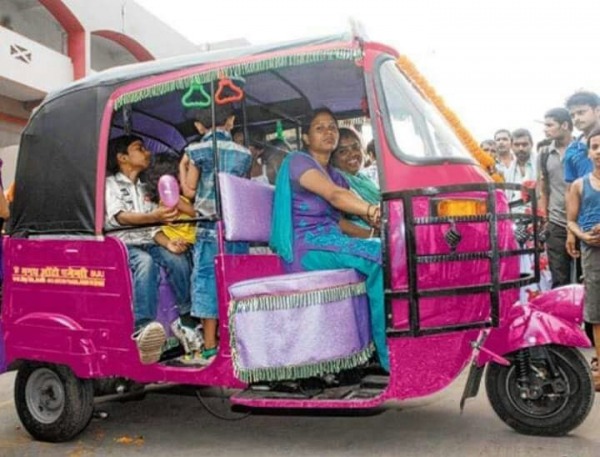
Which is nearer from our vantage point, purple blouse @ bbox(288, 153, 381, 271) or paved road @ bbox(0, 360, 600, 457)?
paved road @ bbox(0, 360, 600, 457)

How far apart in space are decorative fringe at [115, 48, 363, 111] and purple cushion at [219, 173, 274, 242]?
565 mm

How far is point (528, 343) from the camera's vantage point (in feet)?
11.2

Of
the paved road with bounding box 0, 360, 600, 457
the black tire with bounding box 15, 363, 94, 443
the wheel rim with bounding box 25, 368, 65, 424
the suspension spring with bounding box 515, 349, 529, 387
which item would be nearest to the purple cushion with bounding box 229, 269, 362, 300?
the paved road with bounding box 0, 360, 600, 457

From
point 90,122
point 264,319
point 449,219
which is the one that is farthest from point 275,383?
point 90,122

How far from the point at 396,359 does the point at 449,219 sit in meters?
0.77

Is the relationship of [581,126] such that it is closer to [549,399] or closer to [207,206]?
[549,399]

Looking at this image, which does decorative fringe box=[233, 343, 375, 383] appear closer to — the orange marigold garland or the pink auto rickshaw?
the pink auto rickshaw

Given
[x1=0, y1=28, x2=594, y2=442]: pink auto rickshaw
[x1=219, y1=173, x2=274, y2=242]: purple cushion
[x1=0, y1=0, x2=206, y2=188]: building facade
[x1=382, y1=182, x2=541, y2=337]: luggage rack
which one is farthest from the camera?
[x1=0, y1=0, x2=206, y2=188]: building facade

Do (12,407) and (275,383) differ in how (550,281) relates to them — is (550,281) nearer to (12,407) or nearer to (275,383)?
(275,383)

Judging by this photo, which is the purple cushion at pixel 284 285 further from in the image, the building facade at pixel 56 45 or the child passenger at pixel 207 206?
the building facade at pixel 56 45

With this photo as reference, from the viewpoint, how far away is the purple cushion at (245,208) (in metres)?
3.85

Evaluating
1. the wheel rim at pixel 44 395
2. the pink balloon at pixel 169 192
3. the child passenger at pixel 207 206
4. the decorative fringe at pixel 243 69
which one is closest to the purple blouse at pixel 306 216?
the child passenger at pixel 207 206

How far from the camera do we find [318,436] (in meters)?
3.93

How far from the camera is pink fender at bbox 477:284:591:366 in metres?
3.44
